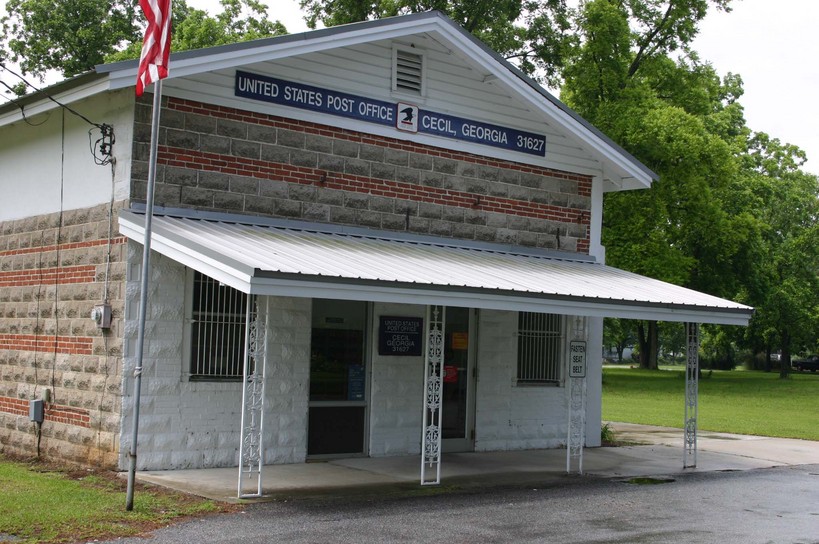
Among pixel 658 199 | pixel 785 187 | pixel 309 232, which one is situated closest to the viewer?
pixel 309 232

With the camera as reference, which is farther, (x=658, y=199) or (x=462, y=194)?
(x=658, y=199)

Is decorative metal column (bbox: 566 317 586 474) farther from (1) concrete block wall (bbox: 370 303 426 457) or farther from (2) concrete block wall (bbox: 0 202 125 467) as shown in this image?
(2) concrete block wall (bbox: 0 202 125 467)

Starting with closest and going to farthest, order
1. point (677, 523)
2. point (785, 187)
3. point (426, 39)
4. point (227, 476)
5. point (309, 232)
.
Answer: point (677, 523), point (227, 476), point (309, 232), point (426, 39), point (785, 187)

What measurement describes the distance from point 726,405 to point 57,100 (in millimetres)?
22227

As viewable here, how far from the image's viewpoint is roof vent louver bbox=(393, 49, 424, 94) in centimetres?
1402

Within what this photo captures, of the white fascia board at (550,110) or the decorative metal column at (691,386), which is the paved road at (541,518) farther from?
the white fascia board at (550,110)

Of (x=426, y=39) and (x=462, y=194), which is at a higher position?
(x=426, y=39)

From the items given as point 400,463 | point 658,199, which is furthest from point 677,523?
point 658,199

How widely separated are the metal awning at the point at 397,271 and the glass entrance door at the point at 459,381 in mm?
1157

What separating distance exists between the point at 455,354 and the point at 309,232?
3275 millimetres

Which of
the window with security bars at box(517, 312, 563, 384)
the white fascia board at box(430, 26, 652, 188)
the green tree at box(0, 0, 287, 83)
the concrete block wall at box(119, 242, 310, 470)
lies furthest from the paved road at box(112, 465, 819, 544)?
the green tree at box(0, 0, 287, 83)

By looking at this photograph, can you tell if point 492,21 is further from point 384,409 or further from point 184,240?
point 184,240

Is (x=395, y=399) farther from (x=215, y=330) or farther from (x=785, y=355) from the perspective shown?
(x=785, y=355)

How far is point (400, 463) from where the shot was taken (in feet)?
43.4
